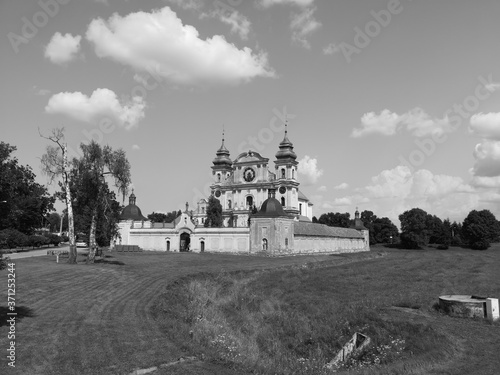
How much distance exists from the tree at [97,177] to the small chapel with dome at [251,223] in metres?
24.8

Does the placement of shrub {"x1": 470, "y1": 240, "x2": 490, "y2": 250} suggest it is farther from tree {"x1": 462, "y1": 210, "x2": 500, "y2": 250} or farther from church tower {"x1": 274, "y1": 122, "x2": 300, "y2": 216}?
church tower {"x1": 274, "y1": 122, "x2": 300, "y2": 216}

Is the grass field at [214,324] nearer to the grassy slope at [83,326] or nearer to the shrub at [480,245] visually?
the grassy slope at [83,326]

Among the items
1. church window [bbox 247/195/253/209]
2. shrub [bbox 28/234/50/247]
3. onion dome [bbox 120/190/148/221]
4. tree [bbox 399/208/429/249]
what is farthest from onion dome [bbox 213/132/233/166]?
tree [bbox 399/208/429/249]

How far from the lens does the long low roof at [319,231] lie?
59.7 m

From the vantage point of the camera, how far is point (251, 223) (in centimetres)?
5444

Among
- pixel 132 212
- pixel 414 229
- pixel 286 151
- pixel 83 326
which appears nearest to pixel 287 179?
pixel 286 151

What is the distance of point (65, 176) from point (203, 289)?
46.0 feet

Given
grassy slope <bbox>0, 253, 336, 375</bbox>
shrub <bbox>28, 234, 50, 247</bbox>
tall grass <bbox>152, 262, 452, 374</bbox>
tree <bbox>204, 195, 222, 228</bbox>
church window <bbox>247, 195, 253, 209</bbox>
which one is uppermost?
church window <bbox>247, 195, 253, 209</bbox>

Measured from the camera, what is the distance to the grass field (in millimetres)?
10703

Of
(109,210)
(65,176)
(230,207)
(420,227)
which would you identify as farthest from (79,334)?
(420,227)

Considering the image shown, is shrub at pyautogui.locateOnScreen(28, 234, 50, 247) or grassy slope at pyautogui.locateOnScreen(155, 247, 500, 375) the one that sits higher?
shrub at pyautogui.locateOnScreen(28, 234, 50, 247)

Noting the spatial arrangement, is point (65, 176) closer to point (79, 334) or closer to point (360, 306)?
point (79, 334)

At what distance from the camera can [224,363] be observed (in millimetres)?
10984

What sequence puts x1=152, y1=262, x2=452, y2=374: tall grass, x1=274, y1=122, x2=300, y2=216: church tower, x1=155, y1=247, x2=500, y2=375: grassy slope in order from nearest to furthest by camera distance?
x1=155, y1=247, x2=500, y2=375: grassy slope → x1=152, y1=262, x2=452, y2=374: tall grass → x1=274, y1=122, x2=300, y2=216: church tower
